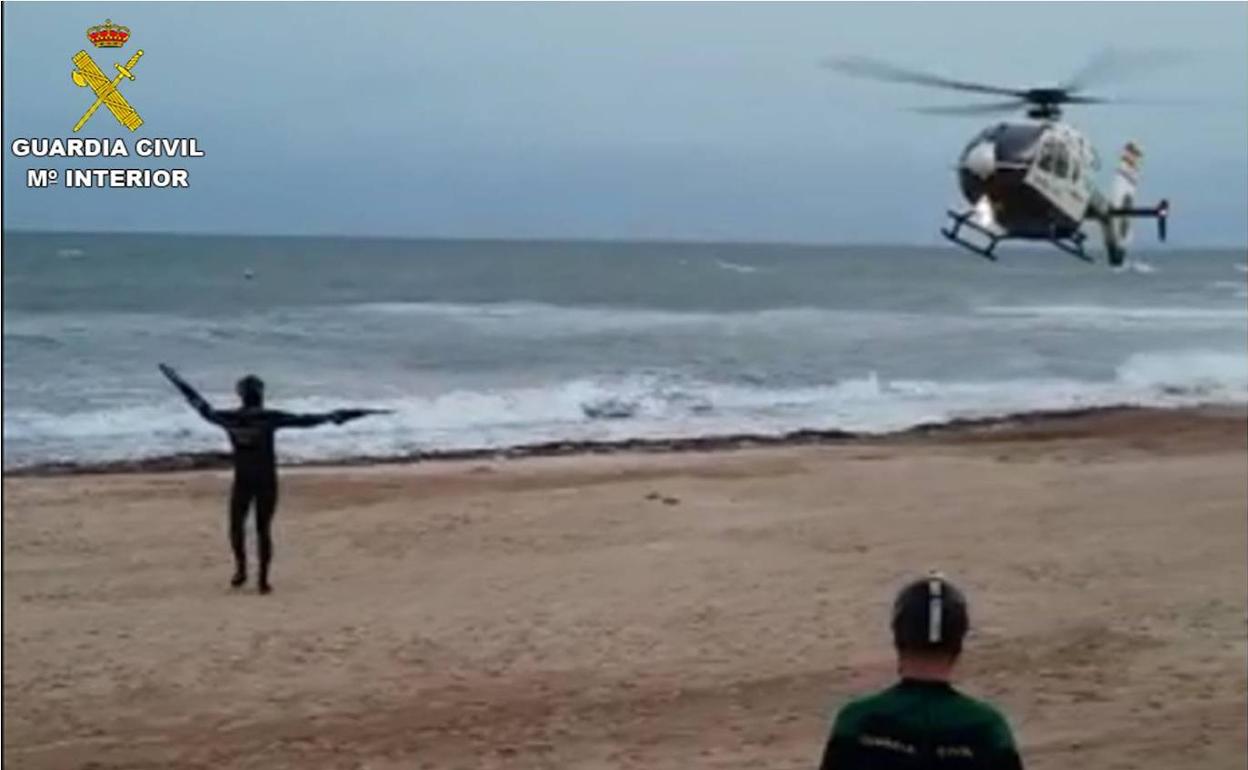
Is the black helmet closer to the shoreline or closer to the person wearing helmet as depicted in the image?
the person wearing helmet

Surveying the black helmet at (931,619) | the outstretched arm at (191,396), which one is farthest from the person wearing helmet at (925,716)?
the outstretched arm at (191,396)

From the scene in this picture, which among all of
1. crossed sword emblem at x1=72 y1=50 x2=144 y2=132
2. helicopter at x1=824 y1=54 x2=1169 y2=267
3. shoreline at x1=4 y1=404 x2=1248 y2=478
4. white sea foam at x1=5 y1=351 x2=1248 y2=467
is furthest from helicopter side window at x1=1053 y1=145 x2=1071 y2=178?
white sea foam at x1=5 y1=351 x2=1248 y2=467

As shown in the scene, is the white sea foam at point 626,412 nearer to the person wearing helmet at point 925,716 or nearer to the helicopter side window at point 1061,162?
the helicopter side window at point 1061,162

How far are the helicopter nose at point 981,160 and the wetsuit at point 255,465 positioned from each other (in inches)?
159

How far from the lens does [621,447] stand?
20359 mm

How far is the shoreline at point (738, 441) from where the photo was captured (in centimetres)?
1806

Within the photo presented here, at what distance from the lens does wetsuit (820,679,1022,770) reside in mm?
2621

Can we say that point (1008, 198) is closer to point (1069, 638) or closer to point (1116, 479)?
point (1069, 638)

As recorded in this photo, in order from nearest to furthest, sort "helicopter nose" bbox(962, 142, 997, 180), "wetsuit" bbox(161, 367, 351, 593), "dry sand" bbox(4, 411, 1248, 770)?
"dry sand" bbox(4, 411, 1248, 770) < "wetsuit" bbox(161, 367, 351, 593) < "helicopter nose" bbox(962, 142, 997, 180)

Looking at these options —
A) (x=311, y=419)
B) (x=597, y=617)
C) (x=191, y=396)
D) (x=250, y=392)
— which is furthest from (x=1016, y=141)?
(x=191, y=396)

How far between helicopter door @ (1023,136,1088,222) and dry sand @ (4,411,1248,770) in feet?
7.46

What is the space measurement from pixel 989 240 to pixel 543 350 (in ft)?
85.2

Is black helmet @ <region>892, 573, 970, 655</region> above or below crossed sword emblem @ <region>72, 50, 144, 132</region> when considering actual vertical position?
below

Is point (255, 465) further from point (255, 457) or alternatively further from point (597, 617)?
point (597, 617)
